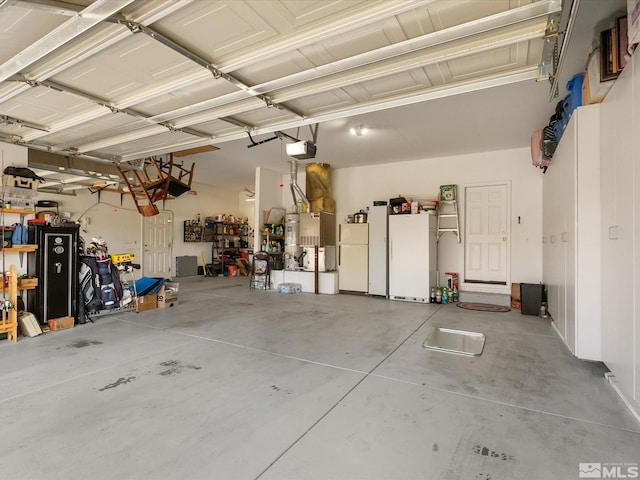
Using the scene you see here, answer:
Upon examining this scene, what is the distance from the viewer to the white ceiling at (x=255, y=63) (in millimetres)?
2049

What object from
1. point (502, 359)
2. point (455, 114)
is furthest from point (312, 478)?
point (455, 114)

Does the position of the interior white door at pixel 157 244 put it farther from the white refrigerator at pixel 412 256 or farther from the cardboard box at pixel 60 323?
the white refrigerator at pixel 412 256

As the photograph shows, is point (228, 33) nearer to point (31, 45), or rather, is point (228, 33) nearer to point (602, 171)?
point (31, 45)

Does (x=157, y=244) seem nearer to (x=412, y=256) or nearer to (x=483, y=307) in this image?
(x=412, y=256)

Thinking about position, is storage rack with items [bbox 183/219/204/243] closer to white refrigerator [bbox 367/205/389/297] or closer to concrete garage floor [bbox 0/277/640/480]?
white refrigerator [bbox 367/205/389/297]

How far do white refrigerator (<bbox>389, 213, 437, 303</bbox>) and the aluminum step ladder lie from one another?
30 cm

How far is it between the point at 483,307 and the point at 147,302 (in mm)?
5971

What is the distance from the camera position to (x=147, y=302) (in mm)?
5508

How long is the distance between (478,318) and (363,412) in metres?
3.55

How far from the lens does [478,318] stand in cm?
495

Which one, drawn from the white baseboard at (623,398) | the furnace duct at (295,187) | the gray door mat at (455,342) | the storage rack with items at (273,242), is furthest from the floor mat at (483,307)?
the storage rack with items at (273,242)

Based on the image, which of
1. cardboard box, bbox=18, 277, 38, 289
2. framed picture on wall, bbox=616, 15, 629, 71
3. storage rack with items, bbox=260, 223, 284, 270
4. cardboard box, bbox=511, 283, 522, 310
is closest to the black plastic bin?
cardboard box, bbox=511, 283, 522, 310

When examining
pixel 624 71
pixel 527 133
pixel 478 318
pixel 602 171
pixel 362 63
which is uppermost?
pixel 527 133

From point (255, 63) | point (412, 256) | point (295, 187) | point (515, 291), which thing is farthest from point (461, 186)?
point (255, 63)
